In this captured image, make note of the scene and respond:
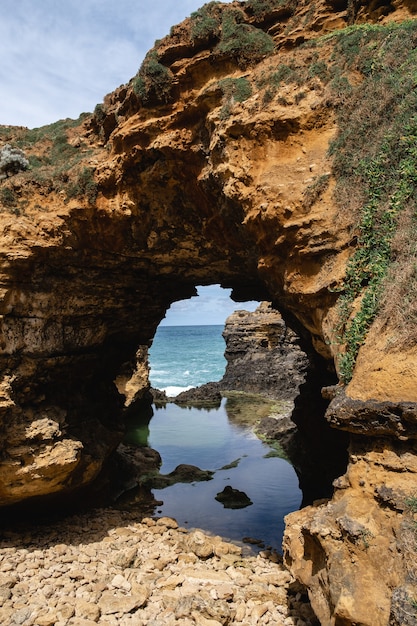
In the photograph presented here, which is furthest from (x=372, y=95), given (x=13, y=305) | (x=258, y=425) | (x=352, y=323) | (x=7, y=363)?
(x=258, y=425)

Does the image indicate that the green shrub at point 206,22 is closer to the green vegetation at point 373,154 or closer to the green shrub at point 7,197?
the green vegetation at point 373,154

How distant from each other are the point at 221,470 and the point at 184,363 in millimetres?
72541

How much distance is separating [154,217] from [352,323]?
6931 mm

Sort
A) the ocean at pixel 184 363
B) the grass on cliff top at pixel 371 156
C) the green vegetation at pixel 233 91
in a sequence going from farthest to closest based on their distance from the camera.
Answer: the ocean at pixel 184 363 → the green vegetation at pixel 233 91 → the grass on cliff top at pixel 371 156

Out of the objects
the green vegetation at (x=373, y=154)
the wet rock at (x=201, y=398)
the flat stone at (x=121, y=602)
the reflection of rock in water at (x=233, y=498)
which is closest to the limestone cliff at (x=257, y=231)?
the green vegetation at (x=373, y=154)

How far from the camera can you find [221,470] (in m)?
17.8

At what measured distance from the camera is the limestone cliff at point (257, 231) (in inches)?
212

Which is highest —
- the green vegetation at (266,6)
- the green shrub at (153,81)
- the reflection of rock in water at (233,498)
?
the green vegetation at (266,6)

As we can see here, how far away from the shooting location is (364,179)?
303 inches

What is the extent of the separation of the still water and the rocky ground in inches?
64.5

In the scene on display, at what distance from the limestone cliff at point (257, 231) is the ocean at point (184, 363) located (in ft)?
125

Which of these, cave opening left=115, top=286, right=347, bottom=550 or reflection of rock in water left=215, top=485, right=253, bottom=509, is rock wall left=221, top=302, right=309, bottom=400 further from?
reflection of rock in water left=215, top=485, right=253, bottom=509

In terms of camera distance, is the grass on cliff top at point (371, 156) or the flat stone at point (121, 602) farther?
the flat stone at point (121, 602)

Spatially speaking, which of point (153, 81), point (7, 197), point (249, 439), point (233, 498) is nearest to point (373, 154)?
point (153, 81)
